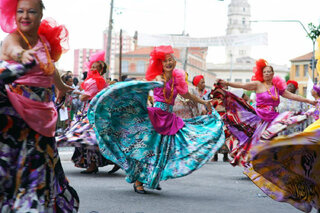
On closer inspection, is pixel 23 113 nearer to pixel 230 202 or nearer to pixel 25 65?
pixel 25 65

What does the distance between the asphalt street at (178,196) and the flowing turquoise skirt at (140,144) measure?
0.32m

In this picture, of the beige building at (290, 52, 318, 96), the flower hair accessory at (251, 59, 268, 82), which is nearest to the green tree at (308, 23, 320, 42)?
the flower hair accessory at (251, 59, 268, 82)

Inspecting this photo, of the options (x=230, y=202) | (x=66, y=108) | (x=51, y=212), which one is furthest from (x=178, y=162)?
(x=66, y=108)

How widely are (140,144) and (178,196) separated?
32.4 inches

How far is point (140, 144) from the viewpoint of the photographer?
25.2 feet

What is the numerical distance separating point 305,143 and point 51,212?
6.48 feet

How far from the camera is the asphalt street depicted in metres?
6.56

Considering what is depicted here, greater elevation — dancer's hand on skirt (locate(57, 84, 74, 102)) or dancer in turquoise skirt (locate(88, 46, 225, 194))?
dancer's hand on skirt (locate(57, 84, 74, 102))

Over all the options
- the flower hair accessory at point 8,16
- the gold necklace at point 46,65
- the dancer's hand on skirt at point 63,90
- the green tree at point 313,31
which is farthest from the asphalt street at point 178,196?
the green tree at point 313,31

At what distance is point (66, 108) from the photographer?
15.6 metres

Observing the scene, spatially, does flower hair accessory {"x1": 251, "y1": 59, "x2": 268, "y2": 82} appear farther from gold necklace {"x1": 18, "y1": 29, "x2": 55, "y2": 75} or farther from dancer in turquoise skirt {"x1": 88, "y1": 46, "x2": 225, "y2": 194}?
gold necklace {"x1": 18, "y1": 29, "x2": 55, "y2": 75}

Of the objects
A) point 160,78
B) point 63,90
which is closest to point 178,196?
point 160,78

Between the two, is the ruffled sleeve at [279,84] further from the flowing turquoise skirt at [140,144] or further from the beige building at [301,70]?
the beige building at [301,70]

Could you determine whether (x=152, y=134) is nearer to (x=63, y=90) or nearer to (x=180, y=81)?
(x=180, y=81)
